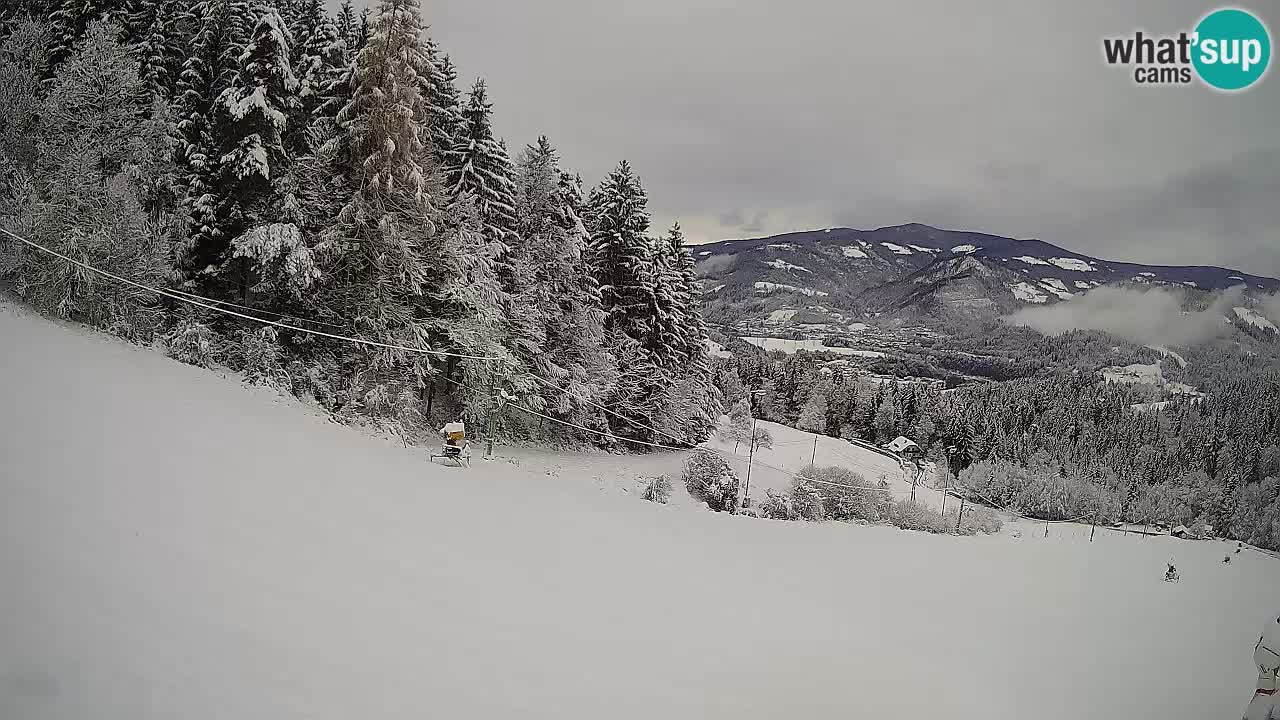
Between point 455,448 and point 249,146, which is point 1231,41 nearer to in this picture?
point 455,448

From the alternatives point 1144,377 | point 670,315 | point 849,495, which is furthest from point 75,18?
point 1144,377

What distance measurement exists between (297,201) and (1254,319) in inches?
470

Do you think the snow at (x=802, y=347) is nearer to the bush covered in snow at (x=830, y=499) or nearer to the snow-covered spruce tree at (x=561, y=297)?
the bush covered in snow at (x=830, y=499)

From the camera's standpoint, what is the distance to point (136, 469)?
3965 millimetres

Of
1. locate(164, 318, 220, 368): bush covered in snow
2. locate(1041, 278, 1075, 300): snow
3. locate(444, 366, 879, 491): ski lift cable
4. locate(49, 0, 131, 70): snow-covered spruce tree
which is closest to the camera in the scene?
locate(1041, 278, 1075, 300): snow

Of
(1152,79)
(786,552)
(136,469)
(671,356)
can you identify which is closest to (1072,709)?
(786,552)

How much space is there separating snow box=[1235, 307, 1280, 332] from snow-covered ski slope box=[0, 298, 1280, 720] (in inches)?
94.7

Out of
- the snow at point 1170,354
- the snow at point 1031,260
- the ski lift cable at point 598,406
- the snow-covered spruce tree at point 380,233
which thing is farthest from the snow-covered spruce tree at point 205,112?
the snow at point 1170,354

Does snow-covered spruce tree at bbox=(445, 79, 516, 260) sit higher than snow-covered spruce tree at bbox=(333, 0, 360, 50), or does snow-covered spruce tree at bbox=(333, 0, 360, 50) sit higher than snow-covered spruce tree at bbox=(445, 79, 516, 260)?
snow-covered spruce tree at bbox=(333, 0, 360, 50)

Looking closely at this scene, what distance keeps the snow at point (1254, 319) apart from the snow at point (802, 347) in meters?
3.71

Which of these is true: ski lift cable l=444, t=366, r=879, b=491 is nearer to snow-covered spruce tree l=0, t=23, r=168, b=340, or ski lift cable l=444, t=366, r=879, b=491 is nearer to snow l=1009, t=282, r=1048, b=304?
snow l=1009, t=282, r=1048, b=304

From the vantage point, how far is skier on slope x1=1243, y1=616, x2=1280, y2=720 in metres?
3.17

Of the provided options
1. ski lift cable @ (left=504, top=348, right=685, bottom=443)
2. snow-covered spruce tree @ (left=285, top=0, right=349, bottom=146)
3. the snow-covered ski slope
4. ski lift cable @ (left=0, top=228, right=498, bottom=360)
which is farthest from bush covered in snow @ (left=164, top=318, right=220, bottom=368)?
ski lift cable @ (left=504, top=348, right=685, bottom=443)

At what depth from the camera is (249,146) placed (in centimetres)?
941
